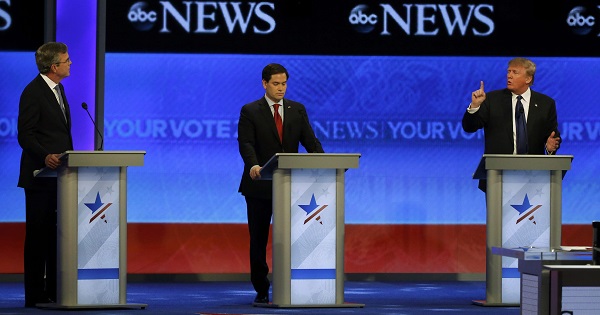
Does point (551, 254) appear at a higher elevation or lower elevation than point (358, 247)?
higher

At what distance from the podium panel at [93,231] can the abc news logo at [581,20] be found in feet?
14.7

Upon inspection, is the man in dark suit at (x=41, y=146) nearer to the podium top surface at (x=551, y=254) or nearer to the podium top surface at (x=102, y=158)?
the podium top surface at (x=102, y=158)

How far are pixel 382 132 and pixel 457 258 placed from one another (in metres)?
1.22

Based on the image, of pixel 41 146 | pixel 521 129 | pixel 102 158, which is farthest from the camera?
pixel 521 129

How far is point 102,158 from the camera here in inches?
233

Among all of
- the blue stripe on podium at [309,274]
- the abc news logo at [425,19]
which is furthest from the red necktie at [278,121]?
the abc news logo at [425,19]

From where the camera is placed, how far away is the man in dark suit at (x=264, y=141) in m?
6.50

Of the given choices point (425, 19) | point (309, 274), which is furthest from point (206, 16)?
point (309, 274)

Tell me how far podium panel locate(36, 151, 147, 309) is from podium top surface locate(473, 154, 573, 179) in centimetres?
205

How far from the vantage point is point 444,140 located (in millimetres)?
9078

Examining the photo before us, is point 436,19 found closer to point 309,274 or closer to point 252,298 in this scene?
point 252,298

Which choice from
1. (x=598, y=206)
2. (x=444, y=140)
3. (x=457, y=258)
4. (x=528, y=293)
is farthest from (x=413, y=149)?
(x=528, y=293)

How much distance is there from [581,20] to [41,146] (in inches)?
190

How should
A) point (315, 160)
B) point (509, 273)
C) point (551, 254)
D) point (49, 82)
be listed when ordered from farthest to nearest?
point (509, 273)
point (49, 82)
point (315, 160)
point (551, 254)
